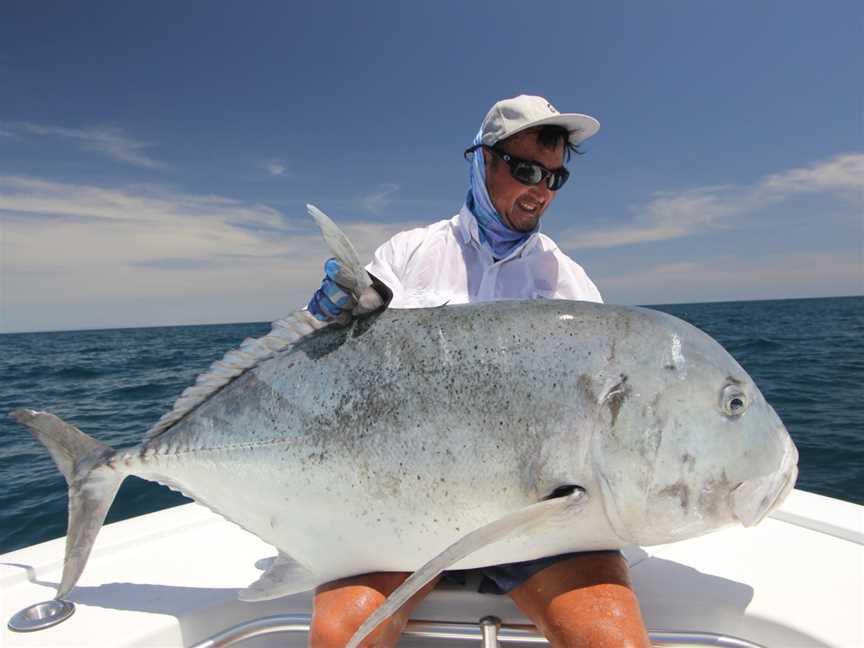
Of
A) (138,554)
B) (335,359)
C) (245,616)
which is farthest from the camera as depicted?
(138,554)

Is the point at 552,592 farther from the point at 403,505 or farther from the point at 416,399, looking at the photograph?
the point at 416,399

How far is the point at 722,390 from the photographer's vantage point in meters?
1.58

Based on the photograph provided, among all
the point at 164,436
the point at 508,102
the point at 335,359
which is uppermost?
the point at 508,102

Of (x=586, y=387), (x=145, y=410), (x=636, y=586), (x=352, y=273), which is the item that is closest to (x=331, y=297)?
(x=352, y=273)

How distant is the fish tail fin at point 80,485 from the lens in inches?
81.4

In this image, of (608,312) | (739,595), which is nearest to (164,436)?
(608,312)

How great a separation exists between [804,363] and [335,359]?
59.7 ft

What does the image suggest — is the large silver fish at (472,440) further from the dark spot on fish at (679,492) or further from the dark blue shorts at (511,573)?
the dark blue shorts at (511,573)

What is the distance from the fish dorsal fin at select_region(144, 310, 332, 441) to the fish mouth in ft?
4.62

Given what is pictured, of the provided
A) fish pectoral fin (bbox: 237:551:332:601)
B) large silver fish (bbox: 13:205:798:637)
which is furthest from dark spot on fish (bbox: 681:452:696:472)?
fish pectoral fin (bbox: 237:551:332:601)

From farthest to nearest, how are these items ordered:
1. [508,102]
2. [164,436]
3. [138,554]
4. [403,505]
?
[138,554]
[508,102]
[164,436]
[403,505]

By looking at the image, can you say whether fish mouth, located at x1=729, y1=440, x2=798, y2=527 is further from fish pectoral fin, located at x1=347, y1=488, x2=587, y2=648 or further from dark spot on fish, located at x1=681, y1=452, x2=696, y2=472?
fish pectoral fin, located at x1=347, y1=488, x2=587, y2=648

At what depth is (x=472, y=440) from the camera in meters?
1.64

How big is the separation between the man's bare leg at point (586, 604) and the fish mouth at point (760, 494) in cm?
50
